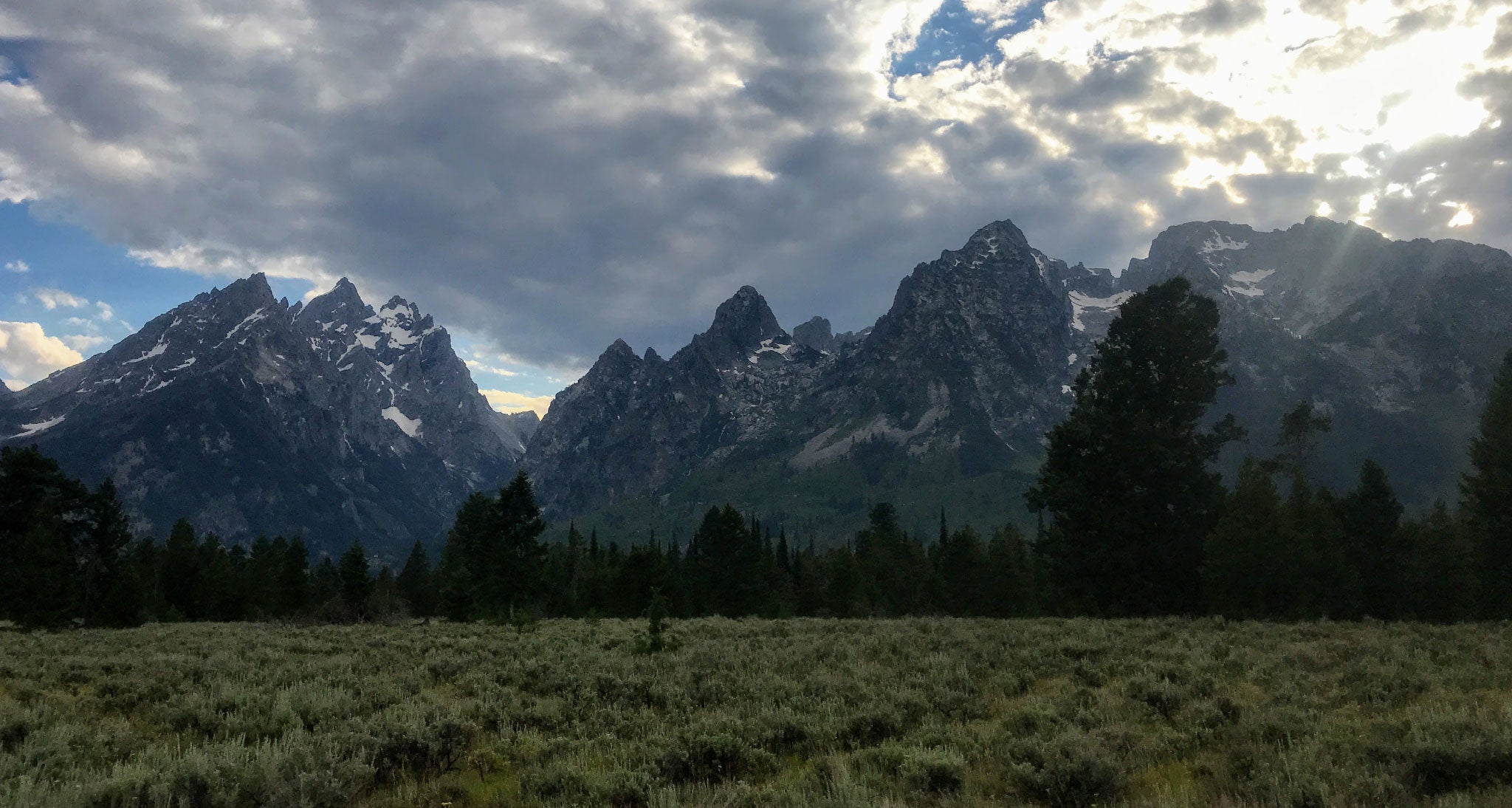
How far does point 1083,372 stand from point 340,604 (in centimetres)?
7042

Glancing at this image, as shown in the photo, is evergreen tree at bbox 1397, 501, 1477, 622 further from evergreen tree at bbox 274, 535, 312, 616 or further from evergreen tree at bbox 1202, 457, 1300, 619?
evergreen tree at bbox 274, 535, 312, 616

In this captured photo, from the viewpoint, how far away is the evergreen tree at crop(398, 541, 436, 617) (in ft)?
293

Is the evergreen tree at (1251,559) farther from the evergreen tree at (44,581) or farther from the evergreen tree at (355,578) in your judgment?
the evergreen tree at (355,578)

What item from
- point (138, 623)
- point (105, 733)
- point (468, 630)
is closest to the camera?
point (105, 733)

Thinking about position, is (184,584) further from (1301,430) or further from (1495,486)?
(1301,430)

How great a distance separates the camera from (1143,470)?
105 ft

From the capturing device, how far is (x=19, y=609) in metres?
37.9

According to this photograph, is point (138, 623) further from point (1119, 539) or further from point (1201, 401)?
point (1201, 401)

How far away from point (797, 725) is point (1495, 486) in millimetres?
45036

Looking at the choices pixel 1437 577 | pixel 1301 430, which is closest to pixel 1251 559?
pixel 1437 577

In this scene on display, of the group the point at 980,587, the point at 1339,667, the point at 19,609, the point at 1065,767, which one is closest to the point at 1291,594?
the point at 1339,667

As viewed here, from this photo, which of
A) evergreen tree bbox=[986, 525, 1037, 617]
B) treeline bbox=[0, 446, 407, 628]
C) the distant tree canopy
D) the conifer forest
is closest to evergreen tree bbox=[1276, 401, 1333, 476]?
the distant tree canopy

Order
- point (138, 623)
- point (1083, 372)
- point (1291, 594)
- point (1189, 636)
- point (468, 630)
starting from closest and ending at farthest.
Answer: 1. point (1189, 636)
2. point (468, 630)
3. point (1083, 372)
4. point (1291, 594)
5. point (138, 623)

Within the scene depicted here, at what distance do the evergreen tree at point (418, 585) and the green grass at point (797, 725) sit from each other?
74.2 metres
